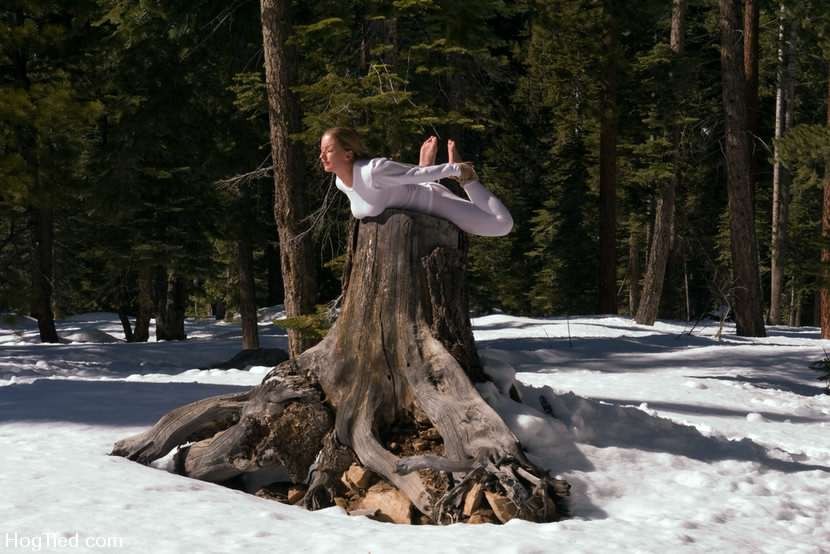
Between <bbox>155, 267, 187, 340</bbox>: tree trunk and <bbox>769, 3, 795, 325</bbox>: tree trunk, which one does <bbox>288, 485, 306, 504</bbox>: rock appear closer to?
<bbox>155, 267, 187, 340</bbox>: tree trunk

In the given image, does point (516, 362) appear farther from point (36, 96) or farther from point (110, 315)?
point (110, 315)

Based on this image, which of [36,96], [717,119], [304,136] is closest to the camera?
[304,136]

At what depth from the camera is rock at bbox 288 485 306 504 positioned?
17.6ft

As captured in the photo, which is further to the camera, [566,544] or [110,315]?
[110,315]

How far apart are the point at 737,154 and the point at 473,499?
14752 mm

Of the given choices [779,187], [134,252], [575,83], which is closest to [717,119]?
[575,83]

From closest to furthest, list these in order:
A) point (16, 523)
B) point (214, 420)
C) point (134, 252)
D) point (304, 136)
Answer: point (16, 523)
point (214, 420)
point (304, 136)
point (134, 252)

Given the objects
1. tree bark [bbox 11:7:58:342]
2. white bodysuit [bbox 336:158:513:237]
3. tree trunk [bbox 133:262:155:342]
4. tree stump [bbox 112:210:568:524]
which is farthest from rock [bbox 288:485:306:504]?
tree trunk [bbox 133:262:155:342]

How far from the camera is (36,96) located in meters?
12.9

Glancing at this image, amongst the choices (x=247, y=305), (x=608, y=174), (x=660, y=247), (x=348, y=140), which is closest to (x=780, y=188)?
(x=660, y=247)

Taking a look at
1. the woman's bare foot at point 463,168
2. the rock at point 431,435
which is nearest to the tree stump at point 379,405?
the rock at point 431,435

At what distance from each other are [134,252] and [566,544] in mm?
16663

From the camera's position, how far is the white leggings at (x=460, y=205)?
A: 19.4ft

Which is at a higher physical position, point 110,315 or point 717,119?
point 717,119
